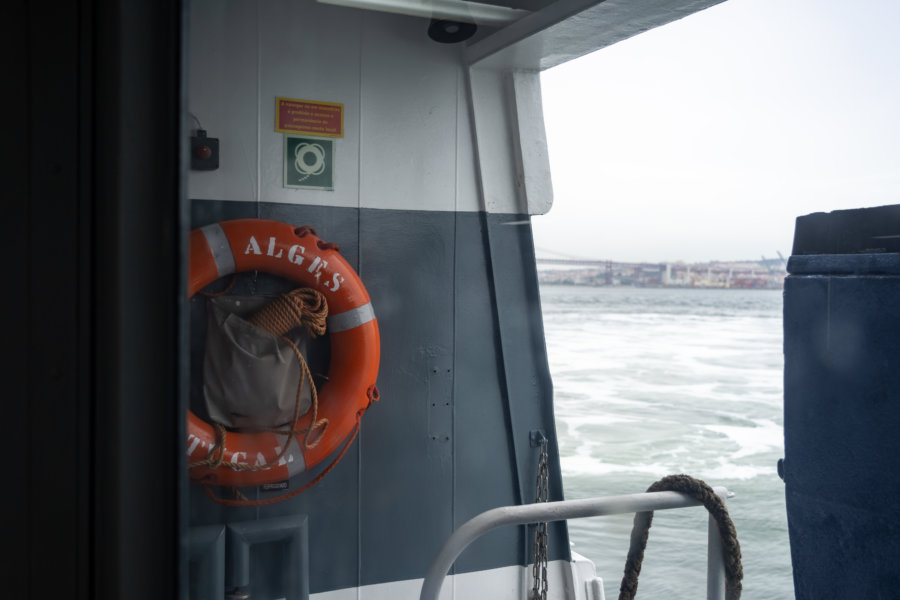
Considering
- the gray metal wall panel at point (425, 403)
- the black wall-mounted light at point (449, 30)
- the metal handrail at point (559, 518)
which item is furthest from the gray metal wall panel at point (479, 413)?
the metal handrail at point (559, 518)

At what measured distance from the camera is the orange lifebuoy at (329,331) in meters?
2.17

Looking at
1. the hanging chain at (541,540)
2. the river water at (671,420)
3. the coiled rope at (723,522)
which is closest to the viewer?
the coiled rope at (723,522)

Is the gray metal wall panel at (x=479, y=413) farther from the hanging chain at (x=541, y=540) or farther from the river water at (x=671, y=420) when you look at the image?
the river water at (x=671, y=420)

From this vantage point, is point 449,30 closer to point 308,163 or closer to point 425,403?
point 308,163

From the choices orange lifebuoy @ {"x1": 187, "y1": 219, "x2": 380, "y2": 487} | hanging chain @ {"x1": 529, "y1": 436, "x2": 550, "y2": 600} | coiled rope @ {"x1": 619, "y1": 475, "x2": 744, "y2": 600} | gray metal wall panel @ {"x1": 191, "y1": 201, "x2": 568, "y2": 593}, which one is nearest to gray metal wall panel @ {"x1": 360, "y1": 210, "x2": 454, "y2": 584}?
gray metal wall panel @ {"x1": 191, "y1": 201, "x2": 568, "y2": 593}

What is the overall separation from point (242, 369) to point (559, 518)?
3.74ft

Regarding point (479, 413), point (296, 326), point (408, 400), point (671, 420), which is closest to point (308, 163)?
point (296, 326)

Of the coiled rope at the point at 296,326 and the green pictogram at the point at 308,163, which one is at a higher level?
the green pictogram at the point at 308,163

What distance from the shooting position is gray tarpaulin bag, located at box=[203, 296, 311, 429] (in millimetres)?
2260

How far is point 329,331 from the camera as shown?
2.38 meters

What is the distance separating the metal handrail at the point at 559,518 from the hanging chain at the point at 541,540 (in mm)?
825

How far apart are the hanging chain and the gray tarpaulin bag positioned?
3.05 ft

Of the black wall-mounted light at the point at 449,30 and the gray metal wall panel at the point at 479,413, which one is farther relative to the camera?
the gray metal wall panel at the point at 479,413

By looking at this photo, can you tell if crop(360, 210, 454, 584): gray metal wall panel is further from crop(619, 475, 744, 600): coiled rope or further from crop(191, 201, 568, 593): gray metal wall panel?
crop(619, 475, 744, 600): coiled rope
